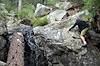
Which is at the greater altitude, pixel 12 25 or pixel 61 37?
pixel 12 25

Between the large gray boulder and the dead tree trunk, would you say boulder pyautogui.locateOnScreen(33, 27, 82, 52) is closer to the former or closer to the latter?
the large gray boulder

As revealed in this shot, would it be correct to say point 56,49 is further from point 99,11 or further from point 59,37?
point 99,11

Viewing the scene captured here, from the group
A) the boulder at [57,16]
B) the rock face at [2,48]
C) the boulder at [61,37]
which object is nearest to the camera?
the boulder at [61,37]

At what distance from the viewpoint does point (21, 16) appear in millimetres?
18344

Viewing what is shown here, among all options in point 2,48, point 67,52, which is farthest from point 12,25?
point 67,52

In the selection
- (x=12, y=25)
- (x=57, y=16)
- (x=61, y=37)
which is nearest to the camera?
(x=61, y=37)

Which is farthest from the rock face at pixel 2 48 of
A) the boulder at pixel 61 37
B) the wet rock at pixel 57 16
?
the wet rock at pixel 57 16

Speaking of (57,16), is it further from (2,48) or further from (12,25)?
(2,48)

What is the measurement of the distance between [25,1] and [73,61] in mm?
17517

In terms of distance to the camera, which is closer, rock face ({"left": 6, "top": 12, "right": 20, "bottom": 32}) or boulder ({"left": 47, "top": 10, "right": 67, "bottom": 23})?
rock face ({"left": 6, "top": 12, "right": 20, "bottom": 32})

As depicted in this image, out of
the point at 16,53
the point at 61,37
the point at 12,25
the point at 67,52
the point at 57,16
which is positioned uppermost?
the point at 57,16

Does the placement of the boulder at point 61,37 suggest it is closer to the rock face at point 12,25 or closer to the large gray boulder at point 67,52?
the large gray boulder at point 67,52

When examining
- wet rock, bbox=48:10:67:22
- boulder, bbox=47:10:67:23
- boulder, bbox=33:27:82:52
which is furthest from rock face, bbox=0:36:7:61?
wet rock, bbox=48:10:67:22

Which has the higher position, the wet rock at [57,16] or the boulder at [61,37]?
the wet rock at [57,16]
